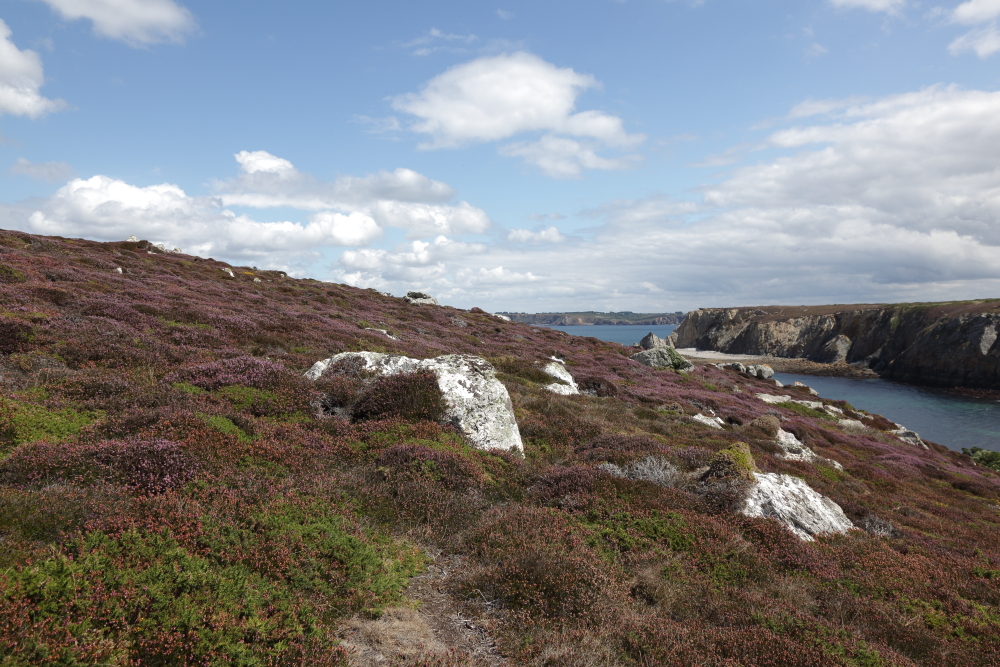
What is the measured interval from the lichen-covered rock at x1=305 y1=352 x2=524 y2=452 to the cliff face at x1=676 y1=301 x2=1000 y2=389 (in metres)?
103

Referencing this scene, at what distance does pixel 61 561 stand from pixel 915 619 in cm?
1209

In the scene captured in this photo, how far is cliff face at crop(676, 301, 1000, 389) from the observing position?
261ft

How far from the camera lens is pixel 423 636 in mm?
5582

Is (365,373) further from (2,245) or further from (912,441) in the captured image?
(912,441)

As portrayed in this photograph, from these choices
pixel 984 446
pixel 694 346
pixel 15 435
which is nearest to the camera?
pixel 15 435

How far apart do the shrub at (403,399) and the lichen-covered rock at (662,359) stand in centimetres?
3597

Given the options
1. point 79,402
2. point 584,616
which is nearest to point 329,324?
point 79,402

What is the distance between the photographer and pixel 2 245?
96.4ft

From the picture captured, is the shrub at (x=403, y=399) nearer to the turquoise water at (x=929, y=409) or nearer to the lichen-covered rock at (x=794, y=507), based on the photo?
the lichen-covered rock at (x=794, y=507)

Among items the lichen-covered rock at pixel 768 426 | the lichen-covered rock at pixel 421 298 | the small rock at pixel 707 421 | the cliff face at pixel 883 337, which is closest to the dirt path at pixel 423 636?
the small rock at pixel 707 421

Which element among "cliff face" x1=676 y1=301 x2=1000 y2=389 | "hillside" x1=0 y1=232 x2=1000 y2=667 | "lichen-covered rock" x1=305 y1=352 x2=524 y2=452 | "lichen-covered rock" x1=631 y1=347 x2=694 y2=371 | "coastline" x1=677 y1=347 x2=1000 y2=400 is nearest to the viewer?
"hillside" x1=0 y1=232 x2=1000 y2=667

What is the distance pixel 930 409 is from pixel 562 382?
225 ft

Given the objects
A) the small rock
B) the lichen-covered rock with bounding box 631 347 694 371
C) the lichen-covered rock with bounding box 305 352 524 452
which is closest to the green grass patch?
the lichen-covered rock with bounding box 305 352 524 452

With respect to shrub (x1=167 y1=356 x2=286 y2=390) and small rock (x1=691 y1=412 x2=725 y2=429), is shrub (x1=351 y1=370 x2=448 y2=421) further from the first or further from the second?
small rock (x1=691 y1=412 x2=725 y2=429)
